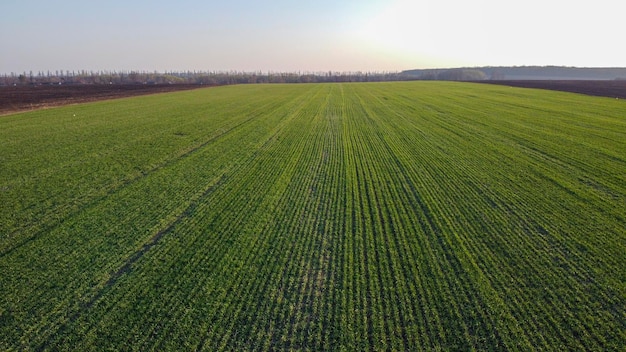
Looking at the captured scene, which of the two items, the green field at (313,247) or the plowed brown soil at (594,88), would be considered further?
the plowed brown soil at (594,88)

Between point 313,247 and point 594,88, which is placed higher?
point 594,88

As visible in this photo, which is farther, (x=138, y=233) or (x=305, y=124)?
(x=305, y=124)

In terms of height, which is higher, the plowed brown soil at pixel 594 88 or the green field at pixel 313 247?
the plowed brown soil at pixel 594 88

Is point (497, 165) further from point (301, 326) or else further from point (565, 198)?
point (301, 326)

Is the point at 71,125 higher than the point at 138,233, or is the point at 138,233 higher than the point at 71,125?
the point at 71,125

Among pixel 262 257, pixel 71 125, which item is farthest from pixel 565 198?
pixel 71 125

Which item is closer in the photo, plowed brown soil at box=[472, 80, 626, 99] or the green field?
the green field

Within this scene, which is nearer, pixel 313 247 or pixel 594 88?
pixel 313 247

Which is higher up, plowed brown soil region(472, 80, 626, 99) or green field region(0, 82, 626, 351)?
plowed brown soil region(472, 80, 626, 99)
